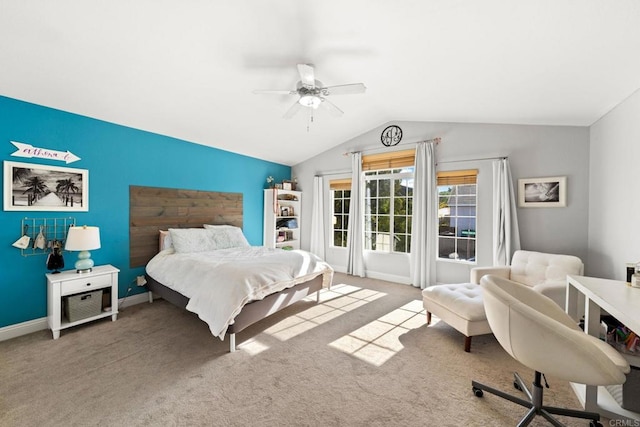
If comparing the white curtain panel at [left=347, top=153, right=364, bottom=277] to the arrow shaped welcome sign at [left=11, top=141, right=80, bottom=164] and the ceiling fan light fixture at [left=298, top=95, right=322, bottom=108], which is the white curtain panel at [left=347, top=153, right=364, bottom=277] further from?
the arrow shaped welcome sign at [left=11, top=141, right=80, bottom=164]

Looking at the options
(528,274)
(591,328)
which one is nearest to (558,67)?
(591,328)

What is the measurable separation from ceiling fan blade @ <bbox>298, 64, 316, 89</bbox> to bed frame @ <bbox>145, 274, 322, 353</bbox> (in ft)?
7.05

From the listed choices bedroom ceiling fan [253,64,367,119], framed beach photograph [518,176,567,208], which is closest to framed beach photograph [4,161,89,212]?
bedroom ceiling fan [253,64,367,119]

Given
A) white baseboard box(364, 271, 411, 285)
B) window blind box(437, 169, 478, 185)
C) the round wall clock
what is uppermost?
the round wall clock

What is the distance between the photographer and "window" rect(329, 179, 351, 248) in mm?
5287

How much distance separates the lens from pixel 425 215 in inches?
162

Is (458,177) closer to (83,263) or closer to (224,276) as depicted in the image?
(224,276)

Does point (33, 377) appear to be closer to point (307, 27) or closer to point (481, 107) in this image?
point (307, 27)

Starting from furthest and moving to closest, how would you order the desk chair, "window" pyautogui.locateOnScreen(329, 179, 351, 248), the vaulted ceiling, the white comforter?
1. "window" pyautogui.locateOnScreen(329, 179, 351, 248)
2. the white comforter
3. the vaulted ceiling
4. the desk chair

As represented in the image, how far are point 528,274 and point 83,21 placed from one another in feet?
15.7

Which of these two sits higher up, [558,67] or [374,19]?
[374,19]

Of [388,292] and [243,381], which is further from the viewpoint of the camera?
[388,292]

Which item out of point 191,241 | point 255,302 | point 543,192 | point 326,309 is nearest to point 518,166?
point 543,192

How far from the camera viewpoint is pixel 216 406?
1.66 metres
